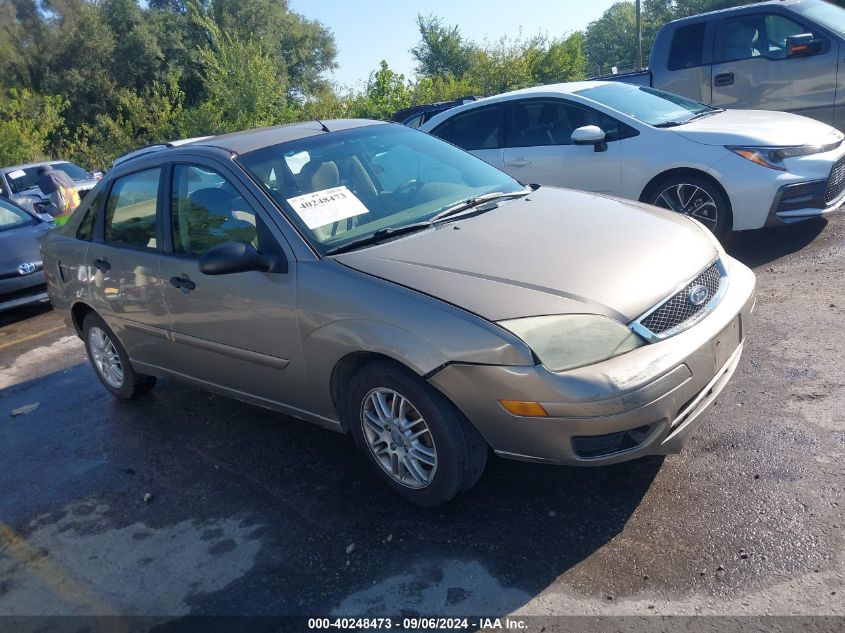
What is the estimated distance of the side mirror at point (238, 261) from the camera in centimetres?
366

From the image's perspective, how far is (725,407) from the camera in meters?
4.05

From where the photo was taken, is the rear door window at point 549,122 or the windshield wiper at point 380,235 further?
the rear door window at point 549,122

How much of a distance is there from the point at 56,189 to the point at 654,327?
12812 millimetres

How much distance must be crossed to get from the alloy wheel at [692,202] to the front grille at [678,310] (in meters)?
3.26

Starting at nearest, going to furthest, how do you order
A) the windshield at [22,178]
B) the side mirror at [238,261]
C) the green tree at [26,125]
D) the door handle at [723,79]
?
the side mirror at [238,261] < the door handle at [723,79] < the windshield at [22,178] < the green tree at [26,125]

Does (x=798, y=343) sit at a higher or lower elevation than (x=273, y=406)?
lower

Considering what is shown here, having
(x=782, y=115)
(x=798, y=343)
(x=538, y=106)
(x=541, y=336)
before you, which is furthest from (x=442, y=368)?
(x=782, y=115)

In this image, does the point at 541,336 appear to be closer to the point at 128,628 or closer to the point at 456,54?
the point at 128,628

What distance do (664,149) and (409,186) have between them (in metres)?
3.28

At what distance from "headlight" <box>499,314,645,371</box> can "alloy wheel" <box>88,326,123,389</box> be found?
3.46 metres

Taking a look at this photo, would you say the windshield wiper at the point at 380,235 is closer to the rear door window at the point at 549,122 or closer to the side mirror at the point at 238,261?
the side mirror at the point at 238,261

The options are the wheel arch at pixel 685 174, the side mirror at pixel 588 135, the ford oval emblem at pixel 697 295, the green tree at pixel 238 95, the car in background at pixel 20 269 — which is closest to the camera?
the ford oval emblem at pixel 697 295

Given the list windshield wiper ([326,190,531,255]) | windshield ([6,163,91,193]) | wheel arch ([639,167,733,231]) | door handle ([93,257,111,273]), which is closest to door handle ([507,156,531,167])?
wheel arch ([639,167,733,231])

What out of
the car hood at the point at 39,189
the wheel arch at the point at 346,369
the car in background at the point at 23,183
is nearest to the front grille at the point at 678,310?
the wheel arch at the point at 346,369
